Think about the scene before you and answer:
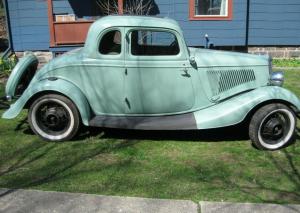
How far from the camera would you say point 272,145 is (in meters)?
6.04

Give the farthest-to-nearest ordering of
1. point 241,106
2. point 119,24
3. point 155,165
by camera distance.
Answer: point 119,24
point 241,106
point 155,165

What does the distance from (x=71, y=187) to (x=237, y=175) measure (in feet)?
6.31

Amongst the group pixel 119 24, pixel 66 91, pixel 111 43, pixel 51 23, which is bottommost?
pixel 66 91

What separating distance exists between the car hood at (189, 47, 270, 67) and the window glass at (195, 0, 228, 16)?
7457mm

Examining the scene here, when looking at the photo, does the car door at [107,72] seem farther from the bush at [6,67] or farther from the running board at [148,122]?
the bush at [6,67]

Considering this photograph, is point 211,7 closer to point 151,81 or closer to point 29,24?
point 29,24

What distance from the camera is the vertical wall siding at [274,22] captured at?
44.9 ft

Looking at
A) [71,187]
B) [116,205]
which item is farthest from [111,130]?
[116,205]

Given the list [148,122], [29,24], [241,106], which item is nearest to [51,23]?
[29,24]

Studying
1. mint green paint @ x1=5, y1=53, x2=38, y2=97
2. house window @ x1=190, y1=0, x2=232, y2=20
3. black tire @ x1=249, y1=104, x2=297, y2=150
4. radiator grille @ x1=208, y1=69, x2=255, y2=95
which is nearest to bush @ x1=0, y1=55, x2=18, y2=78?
mint green paint @ x1=5, y1=53, x2=38, y2=97

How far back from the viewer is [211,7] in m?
13.6

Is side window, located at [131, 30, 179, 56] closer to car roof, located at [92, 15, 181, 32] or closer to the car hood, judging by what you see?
car roof, located at [92, 15, 181, 32]

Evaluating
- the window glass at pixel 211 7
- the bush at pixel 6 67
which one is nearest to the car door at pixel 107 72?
the bush at pixel 6 67

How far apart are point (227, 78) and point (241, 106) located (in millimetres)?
565
